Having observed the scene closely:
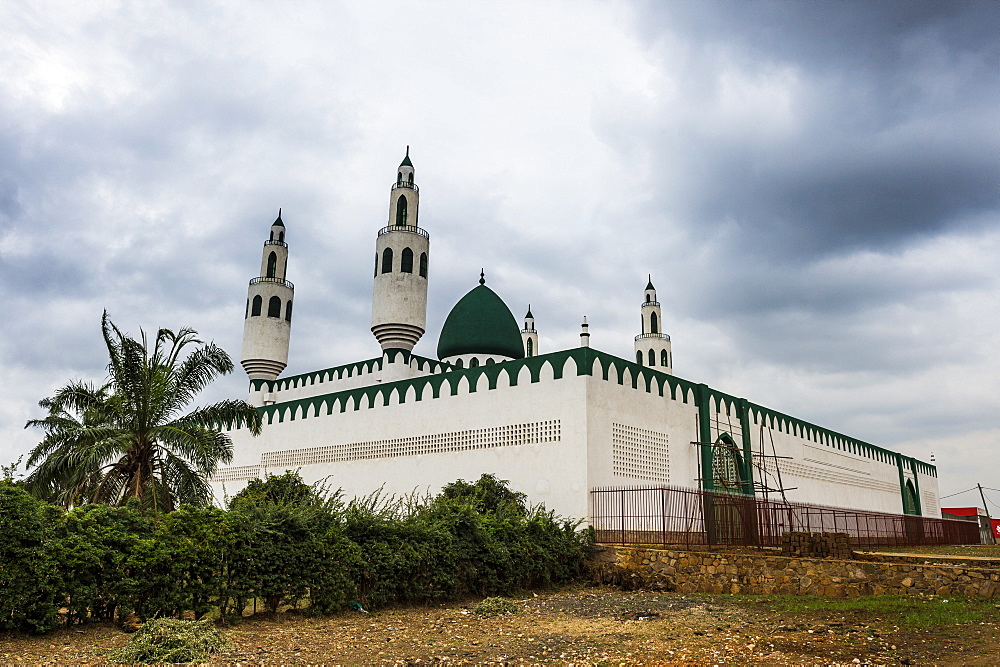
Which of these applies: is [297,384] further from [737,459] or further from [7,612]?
[7,612]

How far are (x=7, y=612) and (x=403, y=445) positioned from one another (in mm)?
13201

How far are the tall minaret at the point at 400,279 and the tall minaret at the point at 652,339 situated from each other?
64.8 feet

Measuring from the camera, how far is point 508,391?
61.4ft

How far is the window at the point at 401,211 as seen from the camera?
2555cm

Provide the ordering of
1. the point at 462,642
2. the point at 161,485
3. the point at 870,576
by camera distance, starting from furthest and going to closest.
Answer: the point at 161,485 → the point at 870,576 → the point at 462,642

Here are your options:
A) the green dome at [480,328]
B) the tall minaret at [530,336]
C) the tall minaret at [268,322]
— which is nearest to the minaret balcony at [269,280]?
the tall minaret at [268,322]

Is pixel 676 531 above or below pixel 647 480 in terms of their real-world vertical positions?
below

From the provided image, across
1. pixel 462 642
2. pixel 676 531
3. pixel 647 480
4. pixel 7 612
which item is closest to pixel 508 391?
pixel 647 480

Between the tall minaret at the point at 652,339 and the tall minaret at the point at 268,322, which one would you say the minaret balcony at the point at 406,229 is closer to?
the tall minaret at the point at 268,322

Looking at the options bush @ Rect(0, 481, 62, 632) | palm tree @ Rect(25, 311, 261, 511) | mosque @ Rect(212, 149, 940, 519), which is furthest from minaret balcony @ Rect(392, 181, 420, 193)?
bush @ Rect(0, 481, 62, 632)

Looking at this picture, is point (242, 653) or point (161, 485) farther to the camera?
point (161, 485)

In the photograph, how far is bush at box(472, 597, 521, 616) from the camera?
10.8 metres

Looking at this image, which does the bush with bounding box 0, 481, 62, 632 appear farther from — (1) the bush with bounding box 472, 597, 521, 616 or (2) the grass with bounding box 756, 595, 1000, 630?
(2) the grass with bounding box 756, 595, 1000, 630

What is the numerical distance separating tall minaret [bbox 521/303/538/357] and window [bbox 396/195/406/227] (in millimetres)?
17899
